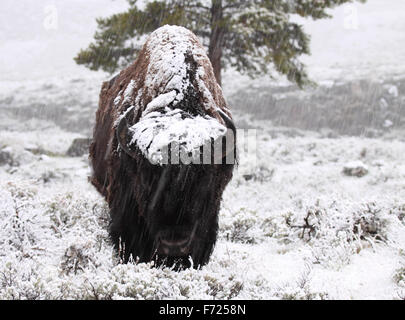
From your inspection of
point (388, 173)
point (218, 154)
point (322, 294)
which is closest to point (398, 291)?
point (322, 294)

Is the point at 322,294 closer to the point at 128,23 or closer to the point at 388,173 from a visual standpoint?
the point at 388,173

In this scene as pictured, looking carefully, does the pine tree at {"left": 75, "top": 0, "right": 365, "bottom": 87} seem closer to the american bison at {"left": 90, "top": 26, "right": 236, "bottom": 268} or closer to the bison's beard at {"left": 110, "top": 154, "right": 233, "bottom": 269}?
the american bison at {"left": 90, "top": 26, "right": 236, "bottom": 268}

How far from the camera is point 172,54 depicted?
3867mm

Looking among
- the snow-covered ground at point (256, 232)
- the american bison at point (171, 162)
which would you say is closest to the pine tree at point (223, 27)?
the snow-covered ground at point (256, 232)

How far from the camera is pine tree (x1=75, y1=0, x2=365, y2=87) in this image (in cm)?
1010

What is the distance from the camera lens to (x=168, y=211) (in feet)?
10.7

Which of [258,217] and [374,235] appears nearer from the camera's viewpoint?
[374,235]

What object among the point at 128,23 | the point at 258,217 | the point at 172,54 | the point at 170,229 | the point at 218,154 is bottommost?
the point at 258,217

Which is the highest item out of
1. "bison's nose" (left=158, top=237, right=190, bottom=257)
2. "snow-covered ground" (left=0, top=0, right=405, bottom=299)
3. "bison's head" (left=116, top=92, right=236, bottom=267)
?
"bison's head" (left=116, top=92, right=236, bottom=267)

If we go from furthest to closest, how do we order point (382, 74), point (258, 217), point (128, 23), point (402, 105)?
point (382, 74) < point (402, 105) < point (128, 23) < point (258, 217)

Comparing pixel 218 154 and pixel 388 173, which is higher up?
pixel 218 154

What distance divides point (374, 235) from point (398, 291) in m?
1.57

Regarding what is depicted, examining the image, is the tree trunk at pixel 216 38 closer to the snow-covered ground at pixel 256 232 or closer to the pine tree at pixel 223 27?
the pine tree at pixel 223 27

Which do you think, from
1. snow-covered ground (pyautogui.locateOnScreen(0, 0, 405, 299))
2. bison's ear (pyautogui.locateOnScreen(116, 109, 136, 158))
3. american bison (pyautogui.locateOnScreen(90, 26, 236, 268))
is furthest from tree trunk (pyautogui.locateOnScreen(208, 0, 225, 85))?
bison's ear (pyautogui.locateOnScreen(116, 109, 136, 158))
